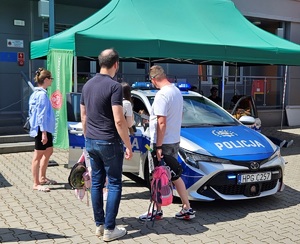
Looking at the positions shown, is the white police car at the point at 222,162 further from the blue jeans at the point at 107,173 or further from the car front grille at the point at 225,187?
the blue jeans at the point at 107,173

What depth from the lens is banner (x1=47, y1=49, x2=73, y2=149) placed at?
6992 mm

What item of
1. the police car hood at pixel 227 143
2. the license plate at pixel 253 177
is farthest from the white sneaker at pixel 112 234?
the license plate at pixel 253 177

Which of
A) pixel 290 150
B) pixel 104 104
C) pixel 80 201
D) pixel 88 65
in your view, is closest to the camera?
pixel 104 104

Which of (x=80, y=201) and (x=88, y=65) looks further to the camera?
(x=88, y=65)

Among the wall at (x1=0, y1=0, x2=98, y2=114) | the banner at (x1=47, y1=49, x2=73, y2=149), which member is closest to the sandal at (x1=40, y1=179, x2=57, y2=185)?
the banner at (x1=47, y1=49, x2=73, y2=149)

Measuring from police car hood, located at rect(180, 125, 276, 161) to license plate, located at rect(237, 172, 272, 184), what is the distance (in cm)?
21

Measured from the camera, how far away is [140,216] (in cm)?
469

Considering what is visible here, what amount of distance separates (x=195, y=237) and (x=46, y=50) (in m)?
5.18

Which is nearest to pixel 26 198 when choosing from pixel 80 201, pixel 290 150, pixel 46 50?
pixel 80 201

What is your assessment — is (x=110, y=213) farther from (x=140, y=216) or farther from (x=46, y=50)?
(x=46, y=50)

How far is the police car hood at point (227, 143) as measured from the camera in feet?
16.5

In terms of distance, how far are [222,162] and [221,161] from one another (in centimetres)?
2

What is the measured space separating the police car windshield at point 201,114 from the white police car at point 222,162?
9cm

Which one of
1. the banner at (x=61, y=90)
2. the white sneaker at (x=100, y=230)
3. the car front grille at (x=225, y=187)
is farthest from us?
the banner at (x=61, y=90)
